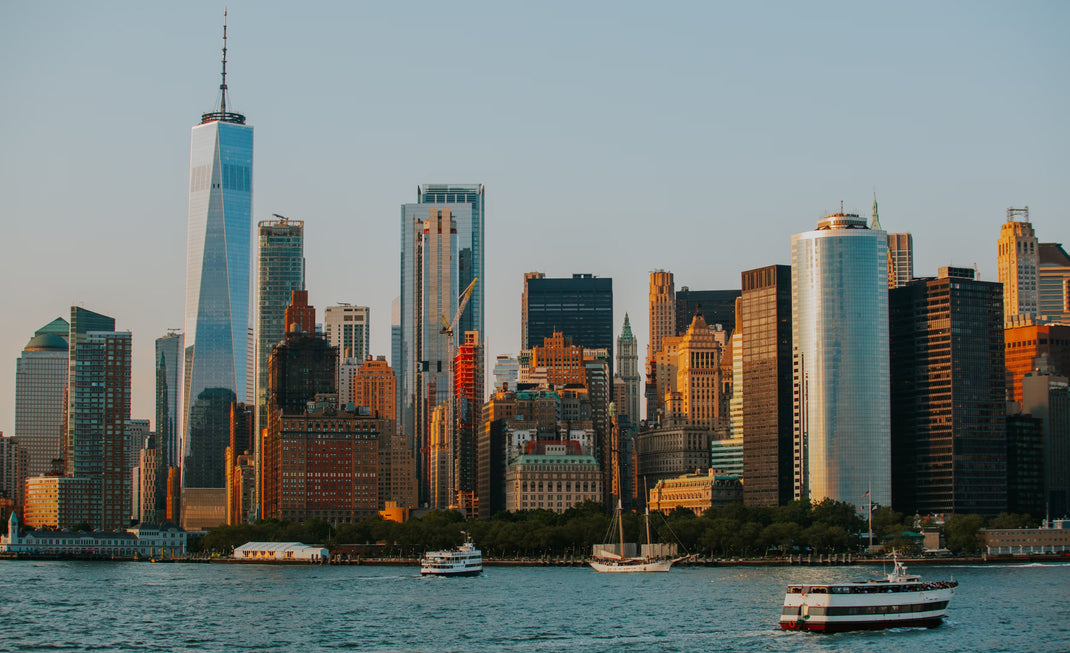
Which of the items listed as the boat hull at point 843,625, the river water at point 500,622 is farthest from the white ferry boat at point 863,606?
the river water at point 500,622

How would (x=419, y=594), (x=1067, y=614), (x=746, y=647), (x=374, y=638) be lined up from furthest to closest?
(x=419, y=594)
(x=1067, y=614)
(x=374, y=638)
(x=746, y=647)

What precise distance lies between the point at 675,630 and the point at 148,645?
43991mm

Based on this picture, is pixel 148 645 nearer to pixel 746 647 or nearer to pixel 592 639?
pixel 592 639

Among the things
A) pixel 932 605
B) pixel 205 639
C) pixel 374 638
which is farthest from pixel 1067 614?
pixel 205 639

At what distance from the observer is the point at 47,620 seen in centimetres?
16275

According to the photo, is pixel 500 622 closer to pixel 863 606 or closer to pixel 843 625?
pixel 843 625

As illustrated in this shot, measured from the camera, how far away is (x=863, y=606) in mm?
139500

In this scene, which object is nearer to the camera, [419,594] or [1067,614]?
[1067,614]

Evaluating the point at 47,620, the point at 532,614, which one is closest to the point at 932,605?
the point at 532,614

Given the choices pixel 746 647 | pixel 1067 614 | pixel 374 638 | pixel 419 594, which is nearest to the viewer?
pixel 746 647

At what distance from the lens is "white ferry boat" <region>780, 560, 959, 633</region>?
13838cm

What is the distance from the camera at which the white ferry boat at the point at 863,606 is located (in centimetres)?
13838

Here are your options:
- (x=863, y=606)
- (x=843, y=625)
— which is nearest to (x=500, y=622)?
(x=843, y=625)

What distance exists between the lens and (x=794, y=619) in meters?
139
